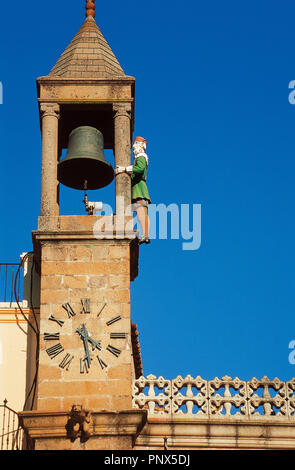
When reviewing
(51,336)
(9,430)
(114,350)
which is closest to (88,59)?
(51,336)

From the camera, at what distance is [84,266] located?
72.1 ft

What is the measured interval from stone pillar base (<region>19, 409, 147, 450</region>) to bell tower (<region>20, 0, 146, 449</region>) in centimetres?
1

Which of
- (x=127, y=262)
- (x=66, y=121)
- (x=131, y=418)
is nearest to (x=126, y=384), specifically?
(x=131, y=418)

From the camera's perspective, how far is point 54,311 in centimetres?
2164

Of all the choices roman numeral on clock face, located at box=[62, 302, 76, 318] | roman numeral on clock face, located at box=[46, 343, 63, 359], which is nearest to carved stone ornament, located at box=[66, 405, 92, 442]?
roman numeral on clock face, located at box=[46, 343, 63, 359]

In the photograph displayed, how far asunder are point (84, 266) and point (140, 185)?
1961 millimetres

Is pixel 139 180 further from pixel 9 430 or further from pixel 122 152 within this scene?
pixel 9 430

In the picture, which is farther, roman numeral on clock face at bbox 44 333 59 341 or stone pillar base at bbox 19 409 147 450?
roman numeral on clock face at bbox 44 333 59 341

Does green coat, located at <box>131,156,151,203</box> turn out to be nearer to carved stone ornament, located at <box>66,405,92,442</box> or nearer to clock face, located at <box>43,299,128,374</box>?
clock face, located at <box>43,299,128,374</box>

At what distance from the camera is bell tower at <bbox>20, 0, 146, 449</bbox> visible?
20625 mm

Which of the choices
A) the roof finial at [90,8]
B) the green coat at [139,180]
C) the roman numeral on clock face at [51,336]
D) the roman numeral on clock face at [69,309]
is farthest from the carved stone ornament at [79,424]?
the roof finial at [90,8]
